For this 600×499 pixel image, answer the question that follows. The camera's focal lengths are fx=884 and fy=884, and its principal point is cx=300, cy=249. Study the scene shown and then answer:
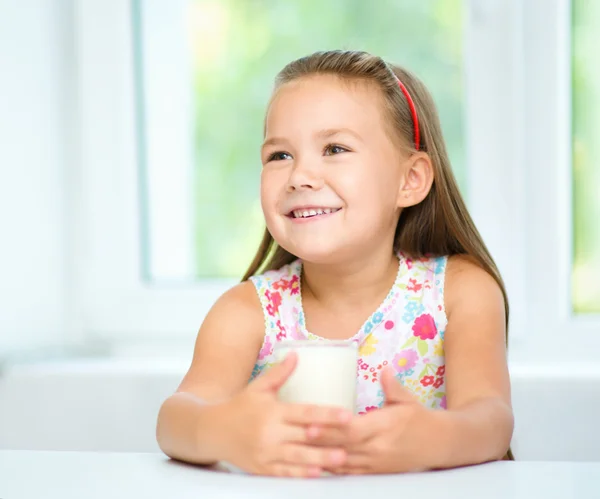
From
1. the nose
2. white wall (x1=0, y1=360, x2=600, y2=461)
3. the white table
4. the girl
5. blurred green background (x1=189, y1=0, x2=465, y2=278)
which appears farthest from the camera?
blurred green background (x1=189, y1=0, x2=465, y2=278)

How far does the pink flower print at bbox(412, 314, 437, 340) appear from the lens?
1.31 meters

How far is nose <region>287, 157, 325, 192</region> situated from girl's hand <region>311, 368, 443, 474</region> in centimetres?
40

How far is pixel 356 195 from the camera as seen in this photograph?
1212 millimetres

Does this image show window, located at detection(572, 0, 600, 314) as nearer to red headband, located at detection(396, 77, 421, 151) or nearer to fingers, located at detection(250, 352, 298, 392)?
red headband, located at detection(396, 77, 421, 151)

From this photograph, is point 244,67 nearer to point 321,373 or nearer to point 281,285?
point 281,285

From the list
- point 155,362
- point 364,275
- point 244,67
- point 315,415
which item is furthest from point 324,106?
point 244,67

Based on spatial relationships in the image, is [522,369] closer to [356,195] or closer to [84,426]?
[356,195]

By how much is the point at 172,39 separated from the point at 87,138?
1.06ft

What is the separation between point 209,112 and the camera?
217 centimetres

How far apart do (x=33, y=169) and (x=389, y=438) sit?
1364mm

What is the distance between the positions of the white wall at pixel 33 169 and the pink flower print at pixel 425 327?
931 mm

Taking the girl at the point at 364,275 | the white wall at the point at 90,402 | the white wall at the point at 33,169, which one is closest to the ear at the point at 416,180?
the girl at the point at 364,275

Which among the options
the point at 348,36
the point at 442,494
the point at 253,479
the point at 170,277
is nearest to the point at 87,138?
the point at 170,277

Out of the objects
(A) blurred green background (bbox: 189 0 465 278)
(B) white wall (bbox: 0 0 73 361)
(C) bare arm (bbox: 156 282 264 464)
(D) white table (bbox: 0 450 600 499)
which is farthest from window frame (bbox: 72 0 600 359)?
(D) white table (bbox: 0 450 600 499)
